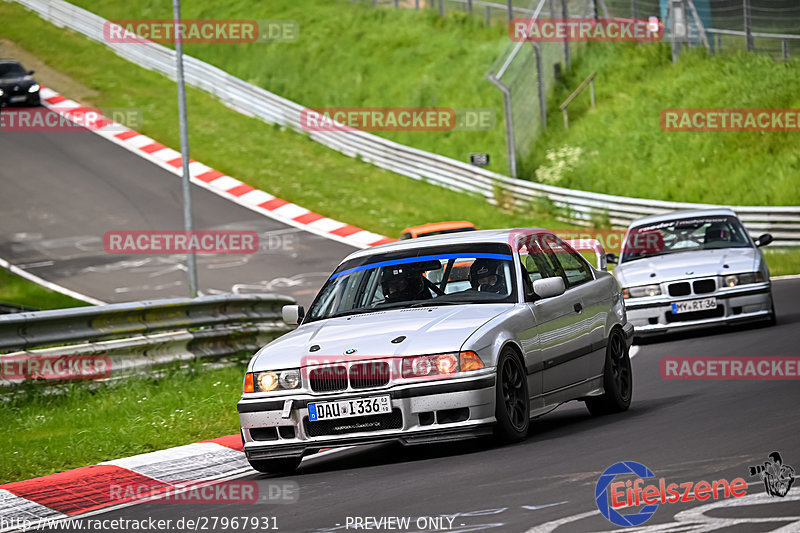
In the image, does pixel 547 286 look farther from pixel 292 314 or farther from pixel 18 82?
pixel 18 82

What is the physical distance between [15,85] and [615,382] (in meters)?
30.6

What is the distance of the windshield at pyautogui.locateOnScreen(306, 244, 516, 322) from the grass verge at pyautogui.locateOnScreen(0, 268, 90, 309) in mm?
14433

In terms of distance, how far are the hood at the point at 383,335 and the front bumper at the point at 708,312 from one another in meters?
6.64

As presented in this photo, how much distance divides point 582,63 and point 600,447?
29829 mm

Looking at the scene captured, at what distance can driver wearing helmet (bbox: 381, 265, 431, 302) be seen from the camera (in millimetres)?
9359

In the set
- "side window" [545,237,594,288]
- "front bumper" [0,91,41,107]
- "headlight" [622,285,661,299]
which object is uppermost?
"front bumper" [0,91,41,107]

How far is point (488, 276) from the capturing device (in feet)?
30.8

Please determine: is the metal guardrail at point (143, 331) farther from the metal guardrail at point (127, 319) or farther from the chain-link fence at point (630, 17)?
the chain-link fence at point (630, 17)

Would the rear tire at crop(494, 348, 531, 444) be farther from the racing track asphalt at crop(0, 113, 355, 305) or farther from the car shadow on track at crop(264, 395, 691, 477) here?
the racing track asphalt at crop(0, 113, 355, 305)

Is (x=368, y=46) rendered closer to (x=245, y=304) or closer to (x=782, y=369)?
(x=245, y=304)

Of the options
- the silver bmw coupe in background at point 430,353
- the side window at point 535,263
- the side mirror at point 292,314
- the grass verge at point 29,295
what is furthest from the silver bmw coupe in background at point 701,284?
the grass verge at point 29,295

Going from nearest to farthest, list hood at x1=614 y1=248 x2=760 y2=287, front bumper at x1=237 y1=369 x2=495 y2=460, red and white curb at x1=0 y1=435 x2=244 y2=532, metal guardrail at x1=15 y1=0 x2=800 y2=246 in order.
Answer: red and white curb at x1=0 y1=435 x2=244 y2=532, front bumper at x1=237 y1=369 x2=495 y2=460, hood at x1=614 y1=248 x2=760 y2=287, metal guardrail at x1=15 y1=0 x2=800 y2=246

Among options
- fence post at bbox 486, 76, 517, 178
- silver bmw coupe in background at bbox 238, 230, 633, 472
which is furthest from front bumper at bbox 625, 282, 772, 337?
fence post at bbox 486, 76, 517, 178

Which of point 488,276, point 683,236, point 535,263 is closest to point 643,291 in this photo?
point 683,236
